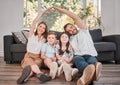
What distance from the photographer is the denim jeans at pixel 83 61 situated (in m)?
2.81

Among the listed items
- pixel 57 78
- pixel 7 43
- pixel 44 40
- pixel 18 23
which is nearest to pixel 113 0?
pixel 18 23

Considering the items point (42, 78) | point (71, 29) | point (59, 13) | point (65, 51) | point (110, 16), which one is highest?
point (59, 13)

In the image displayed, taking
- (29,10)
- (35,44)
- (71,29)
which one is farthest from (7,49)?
(29,10)

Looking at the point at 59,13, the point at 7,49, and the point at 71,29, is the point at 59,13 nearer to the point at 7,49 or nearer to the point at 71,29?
the point at 7,49

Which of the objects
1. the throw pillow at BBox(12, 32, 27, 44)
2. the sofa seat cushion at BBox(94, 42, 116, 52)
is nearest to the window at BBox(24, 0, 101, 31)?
the throw pillow at BBox(12, 32, 27, 44)

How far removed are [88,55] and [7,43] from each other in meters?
2.29

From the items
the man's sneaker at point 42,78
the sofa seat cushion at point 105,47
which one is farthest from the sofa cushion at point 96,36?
the man's sneaker at point 42,78

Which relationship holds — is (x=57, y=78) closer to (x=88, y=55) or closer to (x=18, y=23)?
(x=88, y=55)

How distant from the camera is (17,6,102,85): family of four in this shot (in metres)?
2.92

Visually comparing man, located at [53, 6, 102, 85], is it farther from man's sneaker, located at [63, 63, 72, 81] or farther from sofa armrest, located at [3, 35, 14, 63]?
sofa armrest, located at [3, 35, 14, 63]

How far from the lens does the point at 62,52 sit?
3.38m

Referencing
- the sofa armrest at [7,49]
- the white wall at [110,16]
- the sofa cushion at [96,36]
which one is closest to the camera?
the sofa armrest at [7,49]

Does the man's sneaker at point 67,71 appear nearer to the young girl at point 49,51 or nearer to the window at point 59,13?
the young girl at point 49,51

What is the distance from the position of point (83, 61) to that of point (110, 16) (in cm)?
410
